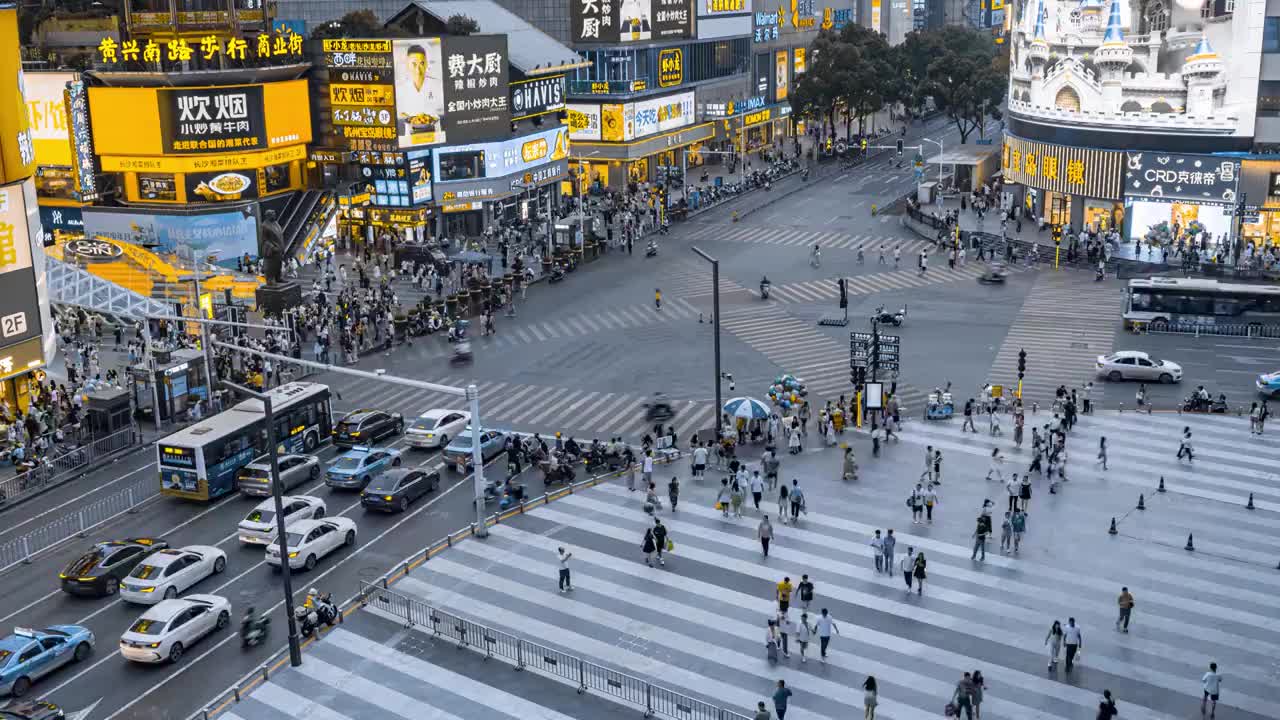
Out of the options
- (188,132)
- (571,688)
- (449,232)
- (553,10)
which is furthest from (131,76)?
(571,688)

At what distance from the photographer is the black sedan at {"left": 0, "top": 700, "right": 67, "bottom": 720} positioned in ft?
94.9

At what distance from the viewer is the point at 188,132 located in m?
77.2

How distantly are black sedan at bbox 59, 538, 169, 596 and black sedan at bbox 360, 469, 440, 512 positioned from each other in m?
7.54

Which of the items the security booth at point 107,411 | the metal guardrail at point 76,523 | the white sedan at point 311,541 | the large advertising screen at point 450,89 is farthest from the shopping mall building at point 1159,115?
the metal guardrail at point 76,523

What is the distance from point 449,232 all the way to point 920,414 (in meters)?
44.6

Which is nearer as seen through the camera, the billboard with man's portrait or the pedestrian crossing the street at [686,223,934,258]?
the billboard with man's portrait

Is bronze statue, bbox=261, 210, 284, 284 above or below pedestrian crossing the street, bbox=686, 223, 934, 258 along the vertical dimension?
above

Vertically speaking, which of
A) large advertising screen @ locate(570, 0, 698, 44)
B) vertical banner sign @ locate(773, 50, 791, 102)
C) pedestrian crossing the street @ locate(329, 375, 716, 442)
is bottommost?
pedestrian crossing the street @ locate(329, 375, 716, 442)

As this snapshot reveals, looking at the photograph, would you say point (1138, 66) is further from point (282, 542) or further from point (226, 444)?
point (282, 542)

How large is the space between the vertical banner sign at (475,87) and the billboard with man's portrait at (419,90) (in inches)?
27.7

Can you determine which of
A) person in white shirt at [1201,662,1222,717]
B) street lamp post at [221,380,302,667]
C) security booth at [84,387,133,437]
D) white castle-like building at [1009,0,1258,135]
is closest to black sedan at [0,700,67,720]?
street lamp post at [221,380,302,667]

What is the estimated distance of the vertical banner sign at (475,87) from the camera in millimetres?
83062

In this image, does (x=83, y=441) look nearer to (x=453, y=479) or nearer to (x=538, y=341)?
(x=453, y=479)

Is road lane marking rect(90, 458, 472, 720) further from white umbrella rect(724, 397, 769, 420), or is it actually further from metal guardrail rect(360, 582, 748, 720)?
white umbrella rect(724, 397, 769, 420)
